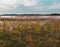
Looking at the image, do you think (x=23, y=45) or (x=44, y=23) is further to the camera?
(x=44, y=23)

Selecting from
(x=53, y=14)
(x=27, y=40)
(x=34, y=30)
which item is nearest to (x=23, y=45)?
(x=27, y=40)

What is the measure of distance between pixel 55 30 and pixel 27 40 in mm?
661

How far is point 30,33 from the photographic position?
17.4 ft

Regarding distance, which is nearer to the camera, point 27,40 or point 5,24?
point 27,40

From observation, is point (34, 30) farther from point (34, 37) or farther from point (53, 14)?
point (53, 14)

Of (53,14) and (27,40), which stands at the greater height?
(53,14)

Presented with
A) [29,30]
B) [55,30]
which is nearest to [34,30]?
[29,30]

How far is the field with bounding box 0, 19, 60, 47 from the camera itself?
16.8 feet

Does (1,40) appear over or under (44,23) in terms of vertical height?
under

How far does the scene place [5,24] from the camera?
554cm

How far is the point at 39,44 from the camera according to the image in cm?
506

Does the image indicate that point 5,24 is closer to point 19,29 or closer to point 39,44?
point 19,29

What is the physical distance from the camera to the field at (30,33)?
511 centimetres

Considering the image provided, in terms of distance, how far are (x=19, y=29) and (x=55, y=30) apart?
2.59ft
